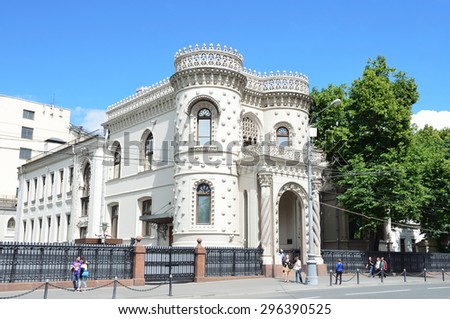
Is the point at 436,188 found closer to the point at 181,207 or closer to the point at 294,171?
the point at 294,171

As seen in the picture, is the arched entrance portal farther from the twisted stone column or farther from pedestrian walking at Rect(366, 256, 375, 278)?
pedestrian walking at Rect(366, 256, 375, 278)

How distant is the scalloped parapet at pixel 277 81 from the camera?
34594 mm

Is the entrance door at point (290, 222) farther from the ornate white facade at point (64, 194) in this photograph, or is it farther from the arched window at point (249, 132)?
the ornate white facade at point (64, 194)

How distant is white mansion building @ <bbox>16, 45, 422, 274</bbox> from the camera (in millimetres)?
29594

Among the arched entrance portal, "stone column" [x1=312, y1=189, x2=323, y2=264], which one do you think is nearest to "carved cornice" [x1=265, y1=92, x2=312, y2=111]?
the arched entrance portal

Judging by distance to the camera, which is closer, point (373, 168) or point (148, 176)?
point (373, 168)

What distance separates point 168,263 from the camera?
2497cm

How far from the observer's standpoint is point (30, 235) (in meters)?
49.9

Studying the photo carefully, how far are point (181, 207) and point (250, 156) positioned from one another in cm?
533

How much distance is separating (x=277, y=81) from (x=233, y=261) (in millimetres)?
13986

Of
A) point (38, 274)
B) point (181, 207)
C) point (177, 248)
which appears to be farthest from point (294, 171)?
point (38, 274)

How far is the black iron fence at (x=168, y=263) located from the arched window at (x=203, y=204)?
3828 millimetres

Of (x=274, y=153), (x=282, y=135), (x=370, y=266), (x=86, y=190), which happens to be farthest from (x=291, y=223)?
(x=86, y=190)

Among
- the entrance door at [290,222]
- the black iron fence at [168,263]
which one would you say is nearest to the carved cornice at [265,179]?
the entrance door at [290,222]
